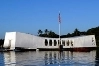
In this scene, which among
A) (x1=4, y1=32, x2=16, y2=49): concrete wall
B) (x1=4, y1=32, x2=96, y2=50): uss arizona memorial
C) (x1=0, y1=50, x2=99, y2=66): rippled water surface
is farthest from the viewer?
(x1=4, y1=32, x2=96, y2=50): uss arizona memorial

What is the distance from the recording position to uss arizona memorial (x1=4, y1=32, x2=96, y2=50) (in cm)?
9138

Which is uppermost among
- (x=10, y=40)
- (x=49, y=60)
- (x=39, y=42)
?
(x=10, y=40)

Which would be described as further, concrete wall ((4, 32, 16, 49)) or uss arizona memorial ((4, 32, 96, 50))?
uss arizona memorial ((4, 32, 96, 50))

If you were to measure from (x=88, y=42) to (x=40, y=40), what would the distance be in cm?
1825

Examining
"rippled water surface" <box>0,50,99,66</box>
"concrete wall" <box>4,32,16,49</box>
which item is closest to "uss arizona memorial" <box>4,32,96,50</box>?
"concrete wall" <box>4,32,16,49</box>

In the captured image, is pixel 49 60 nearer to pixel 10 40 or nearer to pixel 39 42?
pixel 10 40

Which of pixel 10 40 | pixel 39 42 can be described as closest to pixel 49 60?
pixel 10 40

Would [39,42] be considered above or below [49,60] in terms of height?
above

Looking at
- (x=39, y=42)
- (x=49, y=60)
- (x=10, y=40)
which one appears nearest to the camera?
(x=49, y=60)

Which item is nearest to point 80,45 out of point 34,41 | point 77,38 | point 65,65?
point 77,38

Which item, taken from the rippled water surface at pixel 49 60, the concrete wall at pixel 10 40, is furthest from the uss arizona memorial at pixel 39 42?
the rippled water surface at pixel 49 60

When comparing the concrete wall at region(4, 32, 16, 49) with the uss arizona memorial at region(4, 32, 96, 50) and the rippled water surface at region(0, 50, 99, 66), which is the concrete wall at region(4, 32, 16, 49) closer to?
the uss arizona memorial at region(4, 32, 96, 50)

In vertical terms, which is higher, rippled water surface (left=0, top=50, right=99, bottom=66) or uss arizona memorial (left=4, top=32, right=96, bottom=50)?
uss arizona memorial (left=4, top=32, right=96, bottom=50)

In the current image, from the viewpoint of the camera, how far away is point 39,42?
9556 centimetres
